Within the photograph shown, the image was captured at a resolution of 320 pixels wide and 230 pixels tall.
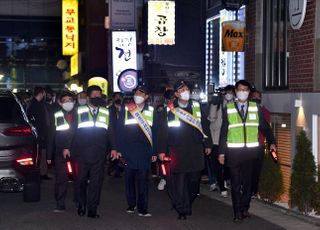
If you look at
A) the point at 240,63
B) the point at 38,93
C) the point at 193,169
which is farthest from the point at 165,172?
the point at 240,63

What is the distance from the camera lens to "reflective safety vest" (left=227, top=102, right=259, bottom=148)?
8773 mm

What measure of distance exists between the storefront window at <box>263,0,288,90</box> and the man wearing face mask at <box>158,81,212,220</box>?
3657 mm

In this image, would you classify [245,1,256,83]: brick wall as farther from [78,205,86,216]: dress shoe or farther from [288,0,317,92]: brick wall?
[78,205,86,216]: dress shoe

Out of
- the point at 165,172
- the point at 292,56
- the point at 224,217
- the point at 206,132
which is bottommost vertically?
the point at 224,217

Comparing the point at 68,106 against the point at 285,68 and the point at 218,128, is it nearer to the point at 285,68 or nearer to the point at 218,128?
the point at 218,128

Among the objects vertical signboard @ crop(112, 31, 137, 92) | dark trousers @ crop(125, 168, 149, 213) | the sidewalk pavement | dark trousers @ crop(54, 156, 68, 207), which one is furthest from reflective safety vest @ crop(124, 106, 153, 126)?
vertical signboard @ crop(112, 31, 137, 92)

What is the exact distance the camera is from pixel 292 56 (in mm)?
11414

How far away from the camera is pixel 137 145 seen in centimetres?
947

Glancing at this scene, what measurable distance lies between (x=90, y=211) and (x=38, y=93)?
5.12m

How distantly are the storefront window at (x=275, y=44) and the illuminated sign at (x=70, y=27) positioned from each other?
111 ft

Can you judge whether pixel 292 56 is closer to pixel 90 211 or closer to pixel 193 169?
pixel 193 169

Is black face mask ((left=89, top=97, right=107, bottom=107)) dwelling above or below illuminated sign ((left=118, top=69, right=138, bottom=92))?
below

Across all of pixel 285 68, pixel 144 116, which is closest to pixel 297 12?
pixel 285 68

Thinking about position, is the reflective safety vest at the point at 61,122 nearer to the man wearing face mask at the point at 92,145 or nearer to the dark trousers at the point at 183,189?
the man wearing face mask at the point at 92,145
